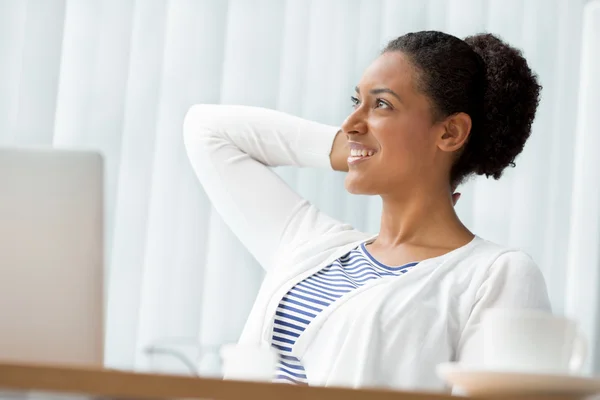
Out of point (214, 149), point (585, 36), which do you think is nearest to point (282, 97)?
point (214, 149)

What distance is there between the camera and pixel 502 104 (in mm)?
1810

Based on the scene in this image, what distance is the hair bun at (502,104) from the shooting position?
1.80 metres

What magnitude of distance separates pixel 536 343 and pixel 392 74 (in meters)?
1.17

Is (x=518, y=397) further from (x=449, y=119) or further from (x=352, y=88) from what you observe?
(x=352, y=88)

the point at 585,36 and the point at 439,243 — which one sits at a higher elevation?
the point at 585,36

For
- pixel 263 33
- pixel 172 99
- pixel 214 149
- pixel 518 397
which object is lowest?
pixel 518 397

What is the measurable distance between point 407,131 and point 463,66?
0.19 metres

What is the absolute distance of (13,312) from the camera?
0.86 metres

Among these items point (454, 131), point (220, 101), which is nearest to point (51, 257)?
point (454, 131)

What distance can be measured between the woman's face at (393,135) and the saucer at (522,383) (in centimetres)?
112

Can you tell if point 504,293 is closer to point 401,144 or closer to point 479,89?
point 401,144

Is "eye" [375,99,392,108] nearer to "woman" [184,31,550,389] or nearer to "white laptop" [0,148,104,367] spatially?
"woman" [184,31,550,389]

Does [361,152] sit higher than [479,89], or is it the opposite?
[479,89]

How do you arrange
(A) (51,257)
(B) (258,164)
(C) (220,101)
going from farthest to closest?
1. (C) (220,101)
2. (B) (258,164)
3. (A) (51,257)
